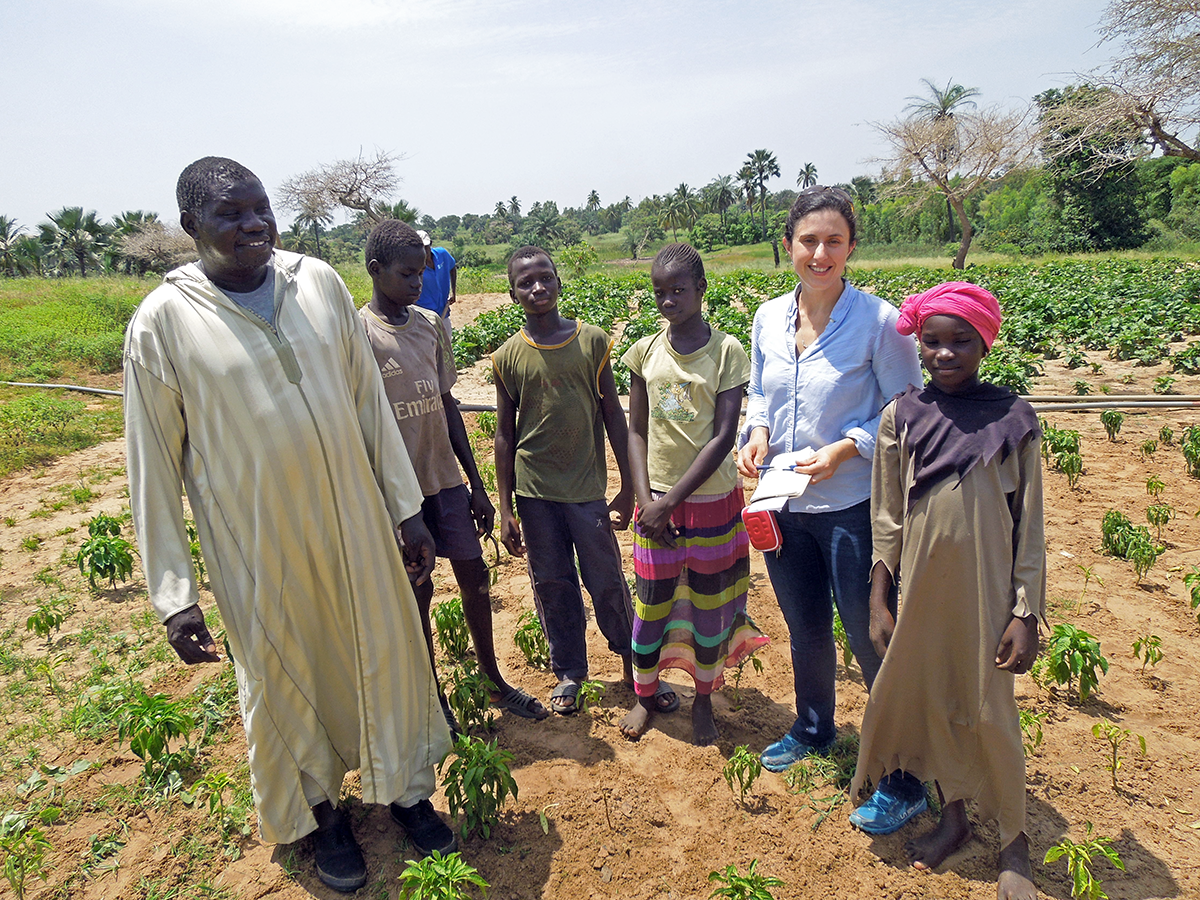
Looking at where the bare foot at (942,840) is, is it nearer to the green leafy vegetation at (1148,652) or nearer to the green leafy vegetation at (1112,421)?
the green leafy vegetation at (1148,652)

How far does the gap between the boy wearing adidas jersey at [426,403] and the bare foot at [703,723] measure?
93 cm

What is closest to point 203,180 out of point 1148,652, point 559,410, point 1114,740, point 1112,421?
point 559,410

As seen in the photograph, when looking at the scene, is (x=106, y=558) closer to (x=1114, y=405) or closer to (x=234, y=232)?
(x=234, y=232)

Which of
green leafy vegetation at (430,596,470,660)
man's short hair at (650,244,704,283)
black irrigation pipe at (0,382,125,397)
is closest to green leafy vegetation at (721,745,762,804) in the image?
green leafy vegetation at (430,596,470,660)

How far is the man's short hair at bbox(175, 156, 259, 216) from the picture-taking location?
6.49ft

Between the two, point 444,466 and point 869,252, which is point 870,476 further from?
point 869,252

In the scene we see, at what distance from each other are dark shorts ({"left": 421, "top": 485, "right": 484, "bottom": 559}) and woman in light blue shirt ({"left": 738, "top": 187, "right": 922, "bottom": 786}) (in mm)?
1098

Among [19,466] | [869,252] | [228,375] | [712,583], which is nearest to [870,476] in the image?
[712,583]

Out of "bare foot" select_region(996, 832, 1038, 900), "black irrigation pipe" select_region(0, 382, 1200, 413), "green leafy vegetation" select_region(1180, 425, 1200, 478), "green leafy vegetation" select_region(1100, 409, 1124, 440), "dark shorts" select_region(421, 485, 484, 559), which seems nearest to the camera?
"bare foot" select_region(996, 832, 1038, 900)

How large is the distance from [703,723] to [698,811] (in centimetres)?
40

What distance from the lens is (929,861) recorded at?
222cm

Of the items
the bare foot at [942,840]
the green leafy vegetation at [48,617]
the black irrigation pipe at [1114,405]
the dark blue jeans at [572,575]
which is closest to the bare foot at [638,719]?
the dark blue jeans at [572,575]

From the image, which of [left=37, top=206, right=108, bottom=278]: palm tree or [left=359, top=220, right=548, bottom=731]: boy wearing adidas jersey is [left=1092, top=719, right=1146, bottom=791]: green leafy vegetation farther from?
[left=37, top=206, right=108, bottom=278]: palm tree

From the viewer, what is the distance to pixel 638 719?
2.96 metres
